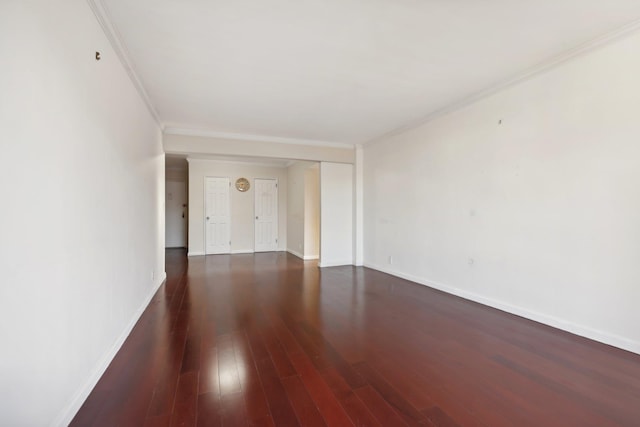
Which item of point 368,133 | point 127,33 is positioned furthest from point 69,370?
point 368,133

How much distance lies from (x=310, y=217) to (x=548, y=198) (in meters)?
4.83

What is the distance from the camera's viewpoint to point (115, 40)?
2141 millimetres

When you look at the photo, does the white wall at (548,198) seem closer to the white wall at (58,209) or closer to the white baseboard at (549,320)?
the white baseboard at (549,320)

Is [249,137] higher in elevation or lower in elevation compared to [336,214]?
higher

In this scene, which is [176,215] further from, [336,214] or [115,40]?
[115,40]

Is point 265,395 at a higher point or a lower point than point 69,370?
lower

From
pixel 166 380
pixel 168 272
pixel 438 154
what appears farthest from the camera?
pixel 168 272

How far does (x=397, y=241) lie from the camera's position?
4.75m

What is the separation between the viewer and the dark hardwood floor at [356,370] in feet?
5.05

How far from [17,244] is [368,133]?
15.0 feet

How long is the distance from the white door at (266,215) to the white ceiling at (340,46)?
13.6 ft

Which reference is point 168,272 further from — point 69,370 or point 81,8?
point 81,8

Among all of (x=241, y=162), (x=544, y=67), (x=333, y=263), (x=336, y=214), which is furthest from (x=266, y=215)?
(x=544, y=67)

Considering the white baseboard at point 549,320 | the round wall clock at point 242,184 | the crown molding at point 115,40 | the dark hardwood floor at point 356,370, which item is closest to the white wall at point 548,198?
the white baseboard at point 549,320
